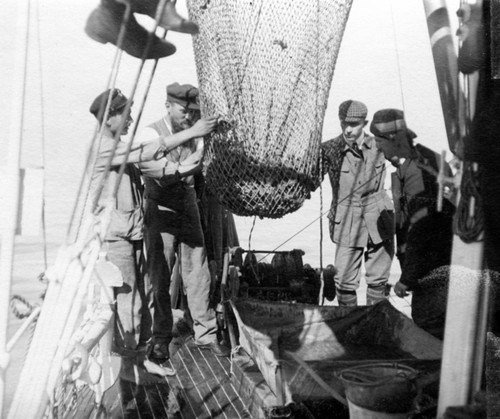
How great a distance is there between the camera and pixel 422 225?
4395 millimetres

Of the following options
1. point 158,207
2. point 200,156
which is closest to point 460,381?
point 200,156

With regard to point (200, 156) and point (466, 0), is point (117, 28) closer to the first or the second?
point (466, 0)

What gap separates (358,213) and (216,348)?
1.70m

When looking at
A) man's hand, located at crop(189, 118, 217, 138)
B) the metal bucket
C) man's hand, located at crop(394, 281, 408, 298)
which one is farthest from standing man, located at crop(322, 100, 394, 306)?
the metal bucket

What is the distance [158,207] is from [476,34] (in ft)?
9.68

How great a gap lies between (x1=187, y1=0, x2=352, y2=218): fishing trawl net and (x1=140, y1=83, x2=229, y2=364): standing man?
95 centimetres

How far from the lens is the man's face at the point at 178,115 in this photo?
4.82 meters

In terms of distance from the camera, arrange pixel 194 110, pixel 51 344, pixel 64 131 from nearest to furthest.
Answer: pixel 51 344, pixel 194 110, pixel 64 131

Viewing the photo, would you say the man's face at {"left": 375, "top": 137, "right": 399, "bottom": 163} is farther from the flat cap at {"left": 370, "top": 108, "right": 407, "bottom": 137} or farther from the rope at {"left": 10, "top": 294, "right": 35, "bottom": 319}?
the rope at {"left": 10, "top": 294, "right": 35, "bottom": 319}

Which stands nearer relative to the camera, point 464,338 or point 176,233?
point 464,338

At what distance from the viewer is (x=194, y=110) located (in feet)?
16.0

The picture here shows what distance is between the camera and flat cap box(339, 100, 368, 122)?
5.35 meters

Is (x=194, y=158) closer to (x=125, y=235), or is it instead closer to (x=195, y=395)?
(x=125, y=235)

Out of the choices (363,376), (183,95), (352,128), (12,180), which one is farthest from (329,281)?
(12,180)
